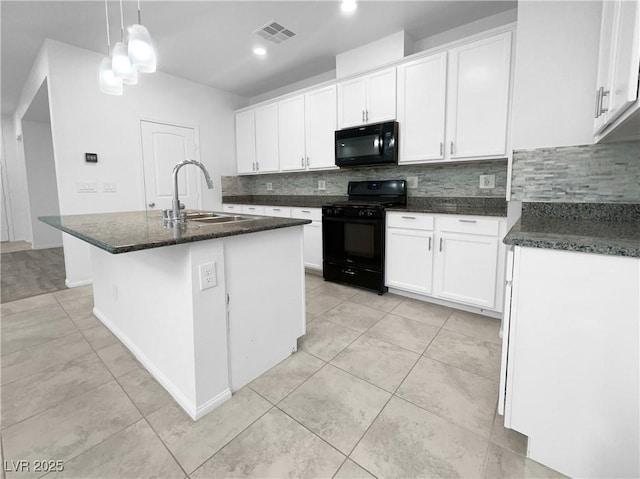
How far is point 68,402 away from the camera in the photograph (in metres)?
1.58

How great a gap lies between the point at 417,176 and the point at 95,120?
12.4 feet

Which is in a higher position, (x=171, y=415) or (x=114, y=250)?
(x=114, y=250)

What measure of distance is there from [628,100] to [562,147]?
37.4 inches

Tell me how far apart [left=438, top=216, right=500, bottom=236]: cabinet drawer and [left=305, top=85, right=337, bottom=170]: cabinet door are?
5.25 ft

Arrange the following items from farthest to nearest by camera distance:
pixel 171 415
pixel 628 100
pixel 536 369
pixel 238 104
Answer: pixel 238 104 < pixel 171 415 < pixel 536 369 < pixel 628 100

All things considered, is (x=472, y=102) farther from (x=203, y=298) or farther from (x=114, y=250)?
(x=114, y=250)

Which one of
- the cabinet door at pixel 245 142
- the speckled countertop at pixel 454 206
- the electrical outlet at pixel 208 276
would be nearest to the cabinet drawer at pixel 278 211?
the speckled countertop at pixel 454 206

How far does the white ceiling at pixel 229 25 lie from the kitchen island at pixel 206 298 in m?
2.08

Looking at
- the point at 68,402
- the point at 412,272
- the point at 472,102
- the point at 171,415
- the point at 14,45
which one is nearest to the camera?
the point at 171,415

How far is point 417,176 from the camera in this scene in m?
3.37

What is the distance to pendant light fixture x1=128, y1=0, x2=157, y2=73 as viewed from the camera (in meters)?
1.67

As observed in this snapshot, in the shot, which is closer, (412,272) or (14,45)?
(412,272)

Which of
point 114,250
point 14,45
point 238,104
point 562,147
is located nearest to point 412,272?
point 562,147

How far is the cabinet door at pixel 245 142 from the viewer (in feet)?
15.6
